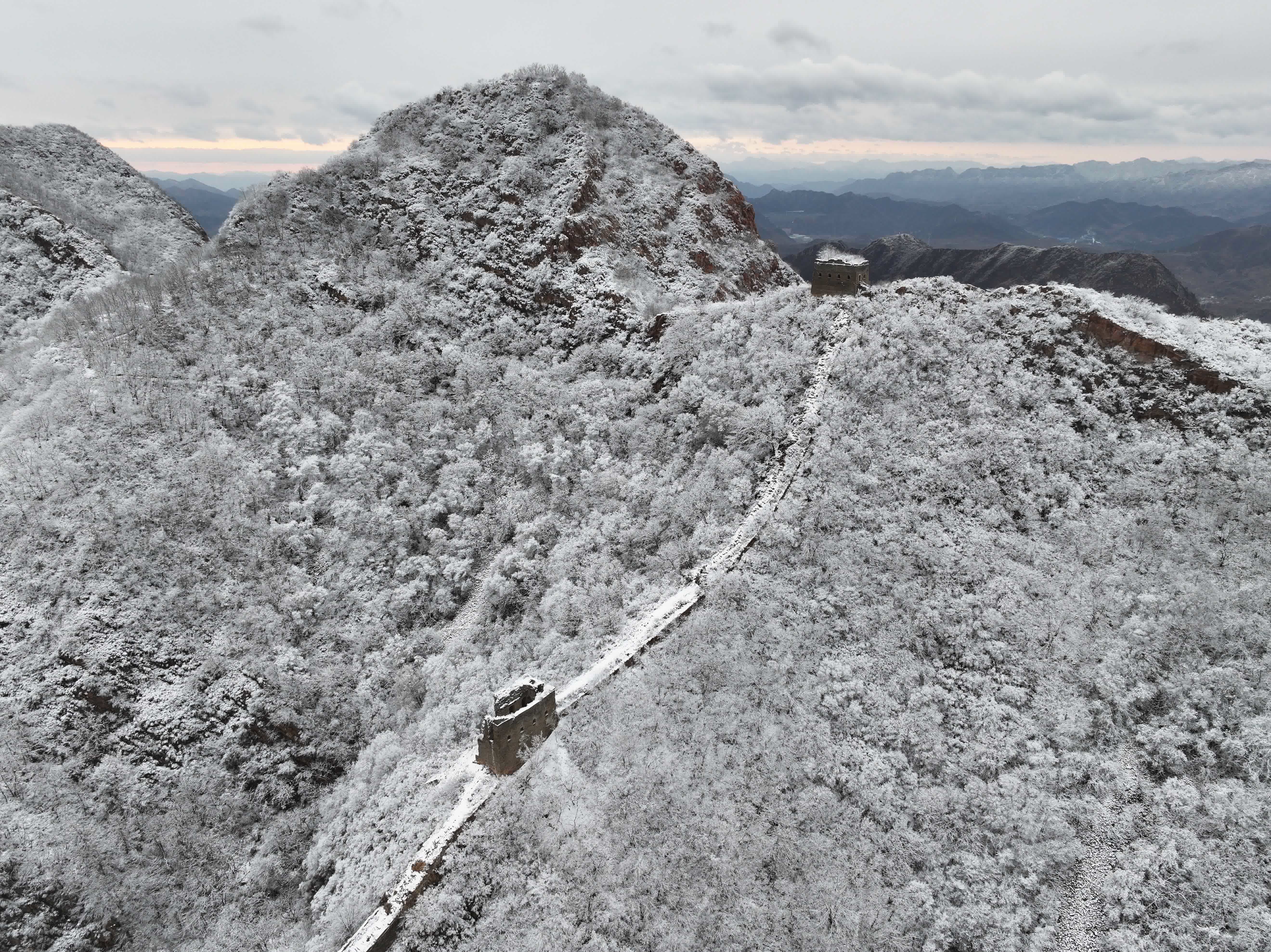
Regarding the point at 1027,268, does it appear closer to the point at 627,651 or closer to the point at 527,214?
the point at 527,214

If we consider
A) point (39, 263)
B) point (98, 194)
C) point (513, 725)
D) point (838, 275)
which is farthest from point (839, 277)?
point (98, 194)

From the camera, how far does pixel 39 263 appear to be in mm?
43594

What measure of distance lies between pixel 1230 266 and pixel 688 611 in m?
243

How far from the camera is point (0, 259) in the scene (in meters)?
42.8

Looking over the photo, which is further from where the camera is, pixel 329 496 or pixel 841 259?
pixel 841 259

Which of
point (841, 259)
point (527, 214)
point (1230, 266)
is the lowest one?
point (1230, 266)

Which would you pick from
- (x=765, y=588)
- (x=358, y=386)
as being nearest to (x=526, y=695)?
(x=765, y=588)

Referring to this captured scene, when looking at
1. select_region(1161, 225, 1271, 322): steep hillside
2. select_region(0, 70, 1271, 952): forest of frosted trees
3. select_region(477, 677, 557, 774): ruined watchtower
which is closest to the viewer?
select_region(0, 70, 1271, 952): forest of frosted trees

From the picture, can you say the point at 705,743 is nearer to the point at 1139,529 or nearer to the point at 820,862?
the point at 820,862

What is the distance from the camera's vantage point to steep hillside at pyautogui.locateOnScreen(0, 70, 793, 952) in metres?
21.7

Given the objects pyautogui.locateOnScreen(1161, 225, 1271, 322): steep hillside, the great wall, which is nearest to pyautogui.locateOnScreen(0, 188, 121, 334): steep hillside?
the great wall

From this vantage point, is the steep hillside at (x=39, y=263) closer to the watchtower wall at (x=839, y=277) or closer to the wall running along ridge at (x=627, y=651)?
the wall running along ridge at (x=627, y=651)

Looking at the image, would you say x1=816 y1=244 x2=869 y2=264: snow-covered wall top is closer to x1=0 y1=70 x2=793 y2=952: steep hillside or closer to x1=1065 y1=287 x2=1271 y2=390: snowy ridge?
x1=0 y1=70 x2=793 y2=952: steep hillside

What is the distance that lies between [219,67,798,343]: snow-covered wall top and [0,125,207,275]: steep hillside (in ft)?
54.3
